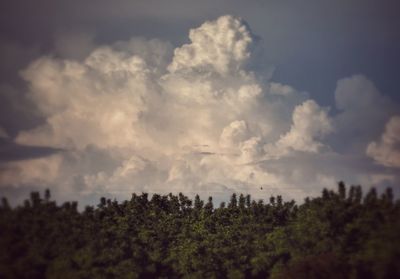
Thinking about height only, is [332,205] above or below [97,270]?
above

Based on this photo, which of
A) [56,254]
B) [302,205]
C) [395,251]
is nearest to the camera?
[395,251]

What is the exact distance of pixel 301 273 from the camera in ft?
211

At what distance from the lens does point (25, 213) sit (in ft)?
231

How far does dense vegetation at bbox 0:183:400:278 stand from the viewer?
63688 mm

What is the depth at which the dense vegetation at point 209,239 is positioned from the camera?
63.7 m

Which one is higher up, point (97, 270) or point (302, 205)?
point (302, 205)

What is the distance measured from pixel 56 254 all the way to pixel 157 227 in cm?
1877

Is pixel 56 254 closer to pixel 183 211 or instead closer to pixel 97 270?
pixel 97 270

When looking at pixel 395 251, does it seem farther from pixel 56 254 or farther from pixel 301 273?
pixel 56 254

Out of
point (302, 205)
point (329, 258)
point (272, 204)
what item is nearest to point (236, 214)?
point (272, 204)

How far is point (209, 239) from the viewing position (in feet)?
262

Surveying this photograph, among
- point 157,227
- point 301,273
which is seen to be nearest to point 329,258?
point 301,273

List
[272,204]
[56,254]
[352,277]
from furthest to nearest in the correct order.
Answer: [272,204] → [56,254] → [352,277]

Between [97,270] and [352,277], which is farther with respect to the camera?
[97,270]
